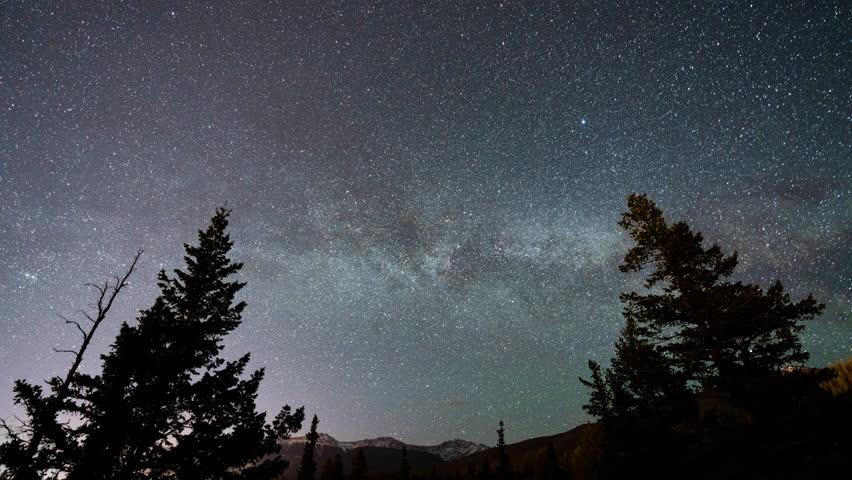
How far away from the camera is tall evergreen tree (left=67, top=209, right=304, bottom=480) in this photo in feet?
36.4

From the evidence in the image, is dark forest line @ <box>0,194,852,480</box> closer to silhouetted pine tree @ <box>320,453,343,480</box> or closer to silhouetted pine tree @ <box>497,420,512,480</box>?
silhouetted pine tree @ <box>497,420,512,480</box>

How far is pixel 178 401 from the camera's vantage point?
1264cm

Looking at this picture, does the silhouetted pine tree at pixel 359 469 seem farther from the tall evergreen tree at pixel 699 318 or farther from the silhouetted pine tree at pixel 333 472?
the tall evergreen tree at pixel 699 318

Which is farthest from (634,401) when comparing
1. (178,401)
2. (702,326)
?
(178,401)

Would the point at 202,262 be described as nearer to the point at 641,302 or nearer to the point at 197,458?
the point at 197,458

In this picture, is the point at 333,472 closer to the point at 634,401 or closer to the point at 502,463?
the point at 502,463

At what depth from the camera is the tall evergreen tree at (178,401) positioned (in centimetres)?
1109

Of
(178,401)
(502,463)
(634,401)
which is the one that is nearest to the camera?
(178,401)

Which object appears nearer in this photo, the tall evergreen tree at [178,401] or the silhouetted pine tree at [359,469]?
the tall evergreen tree at [178,401]

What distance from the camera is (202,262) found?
568 inches

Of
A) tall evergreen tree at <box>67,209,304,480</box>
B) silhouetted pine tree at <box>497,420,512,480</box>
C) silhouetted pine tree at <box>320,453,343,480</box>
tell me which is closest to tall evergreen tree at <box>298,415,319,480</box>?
silhouetted pine tree at <box>320,453,343,480</box>

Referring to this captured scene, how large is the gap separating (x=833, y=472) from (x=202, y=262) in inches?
705

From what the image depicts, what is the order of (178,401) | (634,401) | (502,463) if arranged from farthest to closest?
(502,463), (634,401), (178,401)

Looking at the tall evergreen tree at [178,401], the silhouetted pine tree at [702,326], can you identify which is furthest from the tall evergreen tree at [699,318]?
the tall evergreen tree at [178,401]
